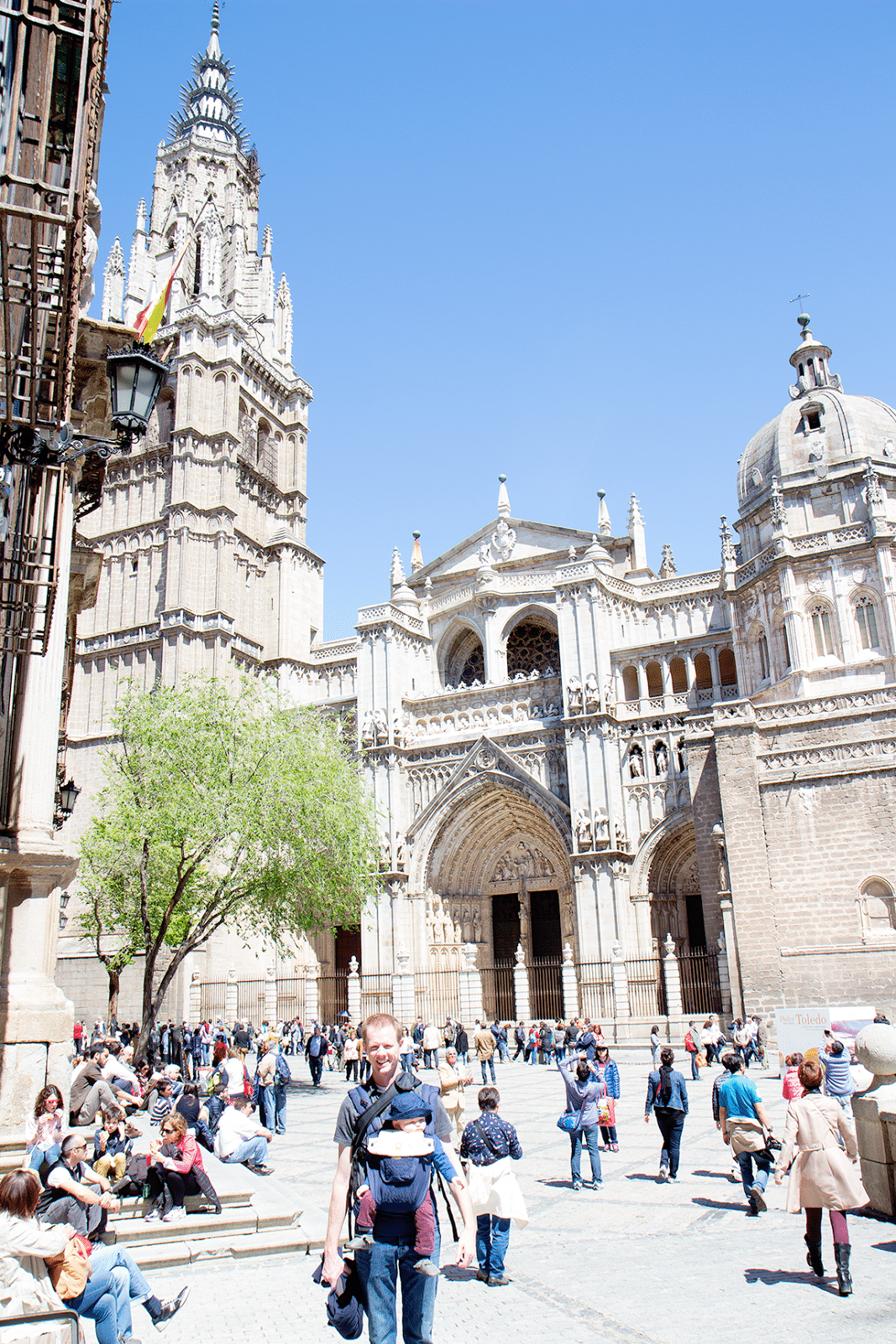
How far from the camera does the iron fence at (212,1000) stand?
29.4 m

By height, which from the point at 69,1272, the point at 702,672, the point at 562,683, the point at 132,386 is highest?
the point at 702,672

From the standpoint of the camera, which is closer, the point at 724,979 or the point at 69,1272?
the point at 69,1272

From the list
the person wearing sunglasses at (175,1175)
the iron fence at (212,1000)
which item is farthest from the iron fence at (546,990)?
the person wearing sunglasses at (175,1175)

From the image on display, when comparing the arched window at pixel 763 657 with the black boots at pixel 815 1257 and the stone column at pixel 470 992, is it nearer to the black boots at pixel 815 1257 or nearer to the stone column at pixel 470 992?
the stone column at pixel 470 992

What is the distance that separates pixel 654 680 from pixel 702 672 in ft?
4.66

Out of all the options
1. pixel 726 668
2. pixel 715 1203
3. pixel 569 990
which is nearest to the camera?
pixel 715 1203

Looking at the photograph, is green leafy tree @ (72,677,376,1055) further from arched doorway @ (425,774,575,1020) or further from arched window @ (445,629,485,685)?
arched window @ (445,629,485,685)

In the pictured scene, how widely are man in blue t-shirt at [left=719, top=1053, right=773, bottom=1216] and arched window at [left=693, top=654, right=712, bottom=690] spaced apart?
2169cm

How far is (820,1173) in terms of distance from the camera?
19.4 ft

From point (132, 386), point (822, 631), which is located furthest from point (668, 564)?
point (132, 386)

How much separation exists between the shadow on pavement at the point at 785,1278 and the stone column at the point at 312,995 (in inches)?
990

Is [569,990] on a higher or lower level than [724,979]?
lower

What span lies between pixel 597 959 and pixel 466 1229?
2357 centimetres

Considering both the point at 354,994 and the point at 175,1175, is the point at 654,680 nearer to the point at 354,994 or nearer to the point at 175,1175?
the point at 354,994
